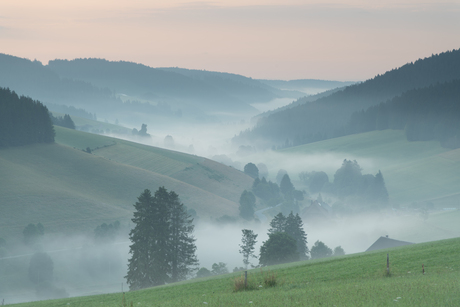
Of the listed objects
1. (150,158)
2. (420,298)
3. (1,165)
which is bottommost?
(420,298)

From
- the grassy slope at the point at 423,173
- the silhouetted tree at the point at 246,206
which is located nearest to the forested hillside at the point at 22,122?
the silhouetted tree at the point at 246,206

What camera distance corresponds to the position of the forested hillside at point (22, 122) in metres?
130

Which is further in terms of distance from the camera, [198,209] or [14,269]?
[198,209]

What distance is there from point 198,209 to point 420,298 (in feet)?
372

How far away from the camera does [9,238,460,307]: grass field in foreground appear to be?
15.7 metres

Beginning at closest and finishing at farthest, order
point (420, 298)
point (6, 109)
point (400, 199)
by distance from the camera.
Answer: point (420, 298), point (6, 109), point (400, 199)

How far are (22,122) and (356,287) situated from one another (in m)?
134

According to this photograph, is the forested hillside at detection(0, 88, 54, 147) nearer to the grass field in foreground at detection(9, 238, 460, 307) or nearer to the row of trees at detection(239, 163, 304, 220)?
the row of trees at detection(239, 163, 304, 220)

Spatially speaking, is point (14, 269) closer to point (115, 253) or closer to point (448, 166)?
point (115, 253)

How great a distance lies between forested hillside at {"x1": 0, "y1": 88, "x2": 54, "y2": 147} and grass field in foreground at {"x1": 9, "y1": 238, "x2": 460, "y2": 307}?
11572 centimetres

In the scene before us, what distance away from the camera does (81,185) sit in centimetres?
12188

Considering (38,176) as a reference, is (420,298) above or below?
below

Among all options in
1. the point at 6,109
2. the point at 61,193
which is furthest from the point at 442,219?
the point at 6,109

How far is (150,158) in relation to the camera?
162 m
